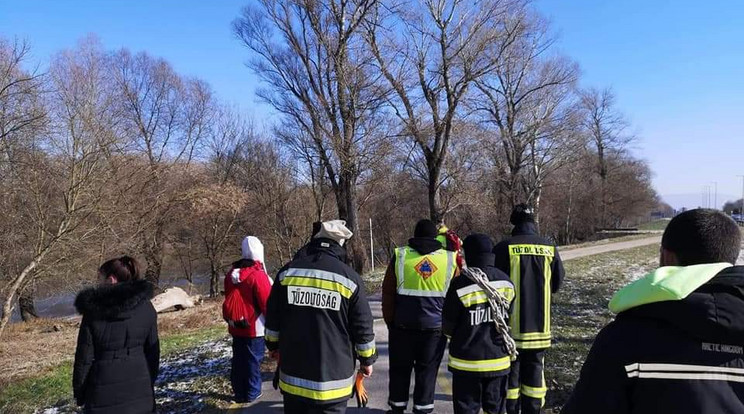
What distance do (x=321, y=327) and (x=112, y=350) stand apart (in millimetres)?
1541

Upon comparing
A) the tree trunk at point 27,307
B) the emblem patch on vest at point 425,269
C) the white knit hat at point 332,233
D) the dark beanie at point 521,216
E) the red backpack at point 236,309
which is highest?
the dark beanie at point 521,216

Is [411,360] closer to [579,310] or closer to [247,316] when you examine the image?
[247,316]

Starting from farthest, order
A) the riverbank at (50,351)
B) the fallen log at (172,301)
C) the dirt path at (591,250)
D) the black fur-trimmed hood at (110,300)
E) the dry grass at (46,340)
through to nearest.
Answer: the dirt path at (591,250), the fallen log at (172,301), the dry grass at (46,340), the riverbank at (50,351), the black fur-trimmed hood at (110,300)

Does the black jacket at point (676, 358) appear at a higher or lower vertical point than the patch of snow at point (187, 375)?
higher

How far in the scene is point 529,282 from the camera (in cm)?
467

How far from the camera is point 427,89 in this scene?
2047 centimetres

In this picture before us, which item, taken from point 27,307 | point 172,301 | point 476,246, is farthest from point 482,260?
point 27,307

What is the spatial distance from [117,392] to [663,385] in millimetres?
3506

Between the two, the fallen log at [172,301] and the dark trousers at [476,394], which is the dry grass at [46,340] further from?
the dark trousers at [476,394]

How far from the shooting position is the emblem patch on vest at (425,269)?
4809 millimetres

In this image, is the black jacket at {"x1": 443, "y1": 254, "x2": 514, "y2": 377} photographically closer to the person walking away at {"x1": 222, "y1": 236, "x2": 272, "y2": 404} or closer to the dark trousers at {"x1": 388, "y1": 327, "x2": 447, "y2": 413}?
the dark trousers at {"x1": 388, "y1": 327, "x2": 447, "y2": 413}

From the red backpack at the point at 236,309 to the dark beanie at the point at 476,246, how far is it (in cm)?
262

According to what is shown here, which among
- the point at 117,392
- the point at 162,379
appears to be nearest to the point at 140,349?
the point at 117,392

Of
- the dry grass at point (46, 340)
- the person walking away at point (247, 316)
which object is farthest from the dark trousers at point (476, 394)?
the dry grass at point (46, 340)
